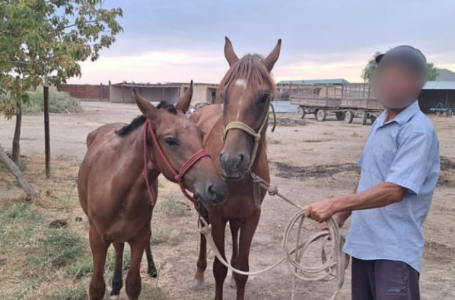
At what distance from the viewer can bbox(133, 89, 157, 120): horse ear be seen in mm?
2705

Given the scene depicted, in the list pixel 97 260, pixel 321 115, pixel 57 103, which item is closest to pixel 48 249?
pixel 97 260

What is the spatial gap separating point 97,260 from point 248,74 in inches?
75.5

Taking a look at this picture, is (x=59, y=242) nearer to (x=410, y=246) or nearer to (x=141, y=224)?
(x=141, y=224)

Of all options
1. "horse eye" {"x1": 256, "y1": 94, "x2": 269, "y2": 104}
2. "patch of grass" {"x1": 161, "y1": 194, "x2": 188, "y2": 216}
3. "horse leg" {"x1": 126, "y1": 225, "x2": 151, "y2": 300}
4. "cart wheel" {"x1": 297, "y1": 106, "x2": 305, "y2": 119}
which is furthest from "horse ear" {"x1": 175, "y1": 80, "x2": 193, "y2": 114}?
"cart wheel" {"x1": 297, "y1": 106, "x2": 305, "y2": 119}

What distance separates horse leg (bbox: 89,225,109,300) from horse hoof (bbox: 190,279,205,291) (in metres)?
1.13

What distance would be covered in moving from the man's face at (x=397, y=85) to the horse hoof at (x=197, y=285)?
9.72ft

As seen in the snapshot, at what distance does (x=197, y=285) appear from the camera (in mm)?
4309

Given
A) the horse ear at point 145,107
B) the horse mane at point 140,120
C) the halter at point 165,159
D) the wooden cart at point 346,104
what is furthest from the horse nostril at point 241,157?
the wooden cart at point 346,104

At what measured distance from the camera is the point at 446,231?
6.03 m

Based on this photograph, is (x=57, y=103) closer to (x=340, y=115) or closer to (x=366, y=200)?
(x=340, y=115)

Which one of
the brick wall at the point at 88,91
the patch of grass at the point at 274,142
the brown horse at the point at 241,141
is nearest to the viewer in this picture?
the brown horse at the point at 241,141

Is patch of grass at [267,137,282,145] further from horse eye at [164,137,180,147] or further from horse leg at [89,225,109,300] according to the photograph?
horse eye at [164,137,180,147]

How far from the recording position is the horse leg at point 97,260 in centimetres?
329

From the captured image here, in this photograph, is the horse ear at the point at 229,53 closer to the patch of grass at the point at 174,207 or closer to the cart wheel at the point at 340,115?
the patch of grass at the point at 174,207
